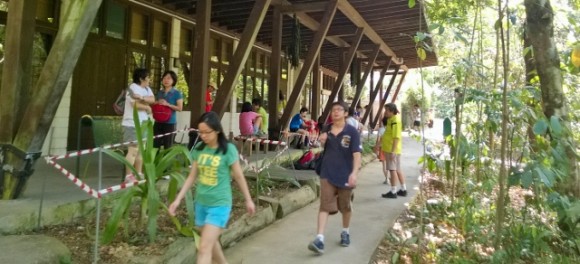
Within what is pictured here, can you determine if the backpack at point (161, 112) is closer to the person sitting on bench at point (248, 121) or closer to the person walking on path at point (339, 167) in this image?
the person walking on path at point (339, 167)

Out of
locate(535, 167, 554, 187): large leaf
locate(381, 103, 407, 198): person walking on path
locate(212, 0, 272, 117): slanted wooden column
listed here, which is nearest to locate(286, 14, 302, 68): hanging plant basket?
locate(212, 0, 272, 117): slanted wooden column

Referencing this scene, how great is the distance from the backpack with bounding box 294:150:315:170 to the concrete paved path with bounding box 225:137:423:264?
1444mm

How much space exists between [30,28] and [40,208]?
1.65 meters

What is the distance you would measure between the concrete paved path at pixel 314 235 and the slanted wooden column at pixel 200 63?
2014 millimetres

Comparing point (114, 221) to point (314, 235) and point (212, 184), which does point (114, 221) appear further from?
point (314, 235)

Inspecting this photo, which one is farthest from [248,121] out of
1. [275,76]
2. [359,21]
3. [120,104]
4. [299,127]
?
[359,21]

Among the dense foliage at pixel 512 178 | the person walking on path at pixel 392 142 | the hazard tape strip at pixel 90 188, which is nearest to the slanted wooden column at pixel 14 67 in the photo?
the hazard tape strip at pixel 90 188

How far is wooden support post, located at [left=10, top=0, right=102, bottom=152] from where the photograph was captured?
358 cm

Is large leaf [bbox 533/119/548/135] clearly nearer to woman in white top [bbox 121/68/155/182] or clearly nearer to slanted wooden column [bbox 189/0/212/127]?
woman in white top [bbox 121/68/155/182]

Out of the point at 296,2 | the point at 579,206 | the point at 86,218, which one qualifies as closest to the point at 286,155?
the point at 296,2

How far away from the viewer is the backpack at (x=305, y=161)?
7.66 meters

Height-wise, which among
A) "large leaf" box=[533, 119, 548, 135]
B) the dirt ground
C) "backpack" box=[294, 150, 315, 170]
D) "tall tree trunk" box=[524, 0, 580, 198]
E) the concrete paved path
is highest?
"tall tree trunk" box=[524, 0, 580, 198]

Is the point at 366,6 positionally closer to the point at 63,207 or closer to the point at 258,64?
the point at 258,64

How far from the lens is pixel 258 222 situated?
4.48 m
